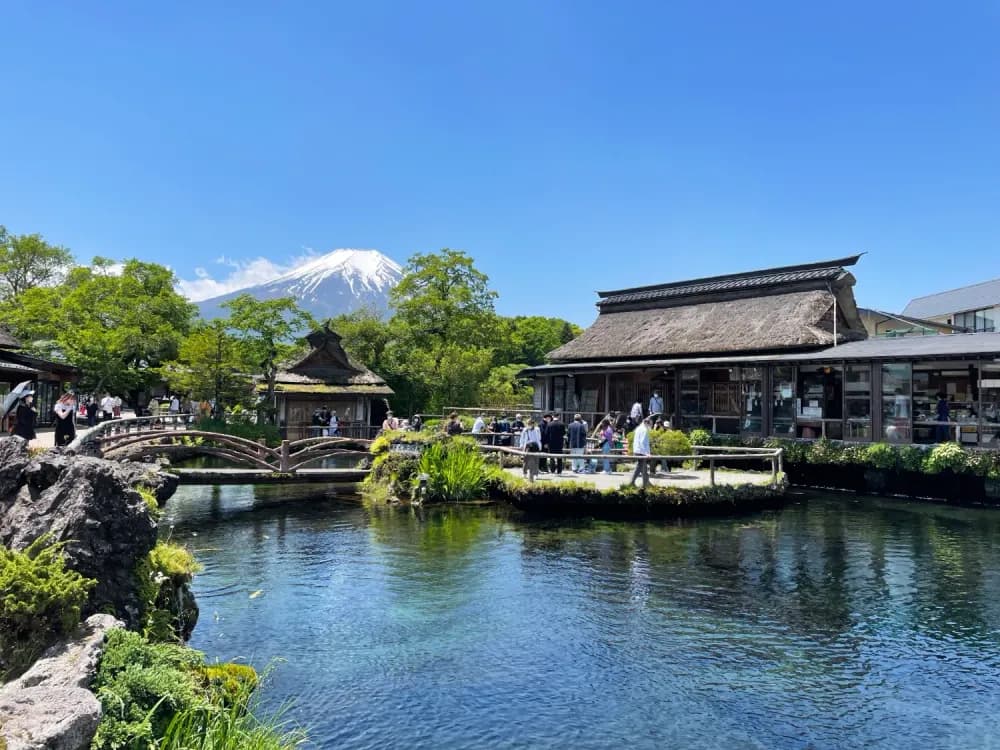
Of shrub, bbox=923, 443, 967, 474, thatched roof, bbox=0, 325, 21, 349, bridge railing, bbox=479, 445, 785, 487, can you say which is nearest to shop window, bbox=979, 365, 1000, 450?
shrub, bbox=923, 443, 967, 474

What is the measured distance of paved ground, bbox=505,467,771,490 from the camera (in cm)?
1925

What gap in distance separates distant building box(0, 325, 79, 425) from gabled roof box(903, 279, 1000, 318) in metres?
52.0

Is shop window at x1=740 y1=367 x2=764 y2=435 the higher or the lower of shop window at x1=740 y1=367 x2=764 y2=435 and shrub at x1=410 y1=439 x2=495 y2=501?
the higher

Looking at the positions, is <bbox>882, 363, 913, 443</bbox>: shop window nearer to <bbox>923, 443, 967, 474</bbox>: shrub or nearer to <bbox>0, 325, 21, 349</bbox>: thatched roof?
<bbox>923, 443, 967, 474</bbox>: shrub

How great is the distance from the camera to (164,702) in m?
5.20

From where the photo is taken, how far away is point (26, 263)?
180 ft

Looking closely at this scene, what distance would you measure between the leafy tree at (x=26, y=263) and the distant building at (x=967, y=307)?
6347 cm

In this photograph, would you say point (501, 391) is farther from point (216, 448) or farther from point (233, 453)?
point (216, 448)

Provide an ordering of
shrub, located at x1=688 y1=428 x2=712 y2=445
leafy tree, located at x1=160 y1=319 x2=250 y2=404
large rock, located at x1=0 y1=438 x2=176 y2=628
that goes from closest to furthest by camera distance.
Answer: large rock, located at x1=0 y1=438 x2=176 y2=628
shrub, located at x1=688 y1=428 x2=712 y2=445
leafy tree, located at x1=160 y1=319 x2=250 y2=404

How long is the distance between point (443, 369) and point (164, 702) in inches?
1486

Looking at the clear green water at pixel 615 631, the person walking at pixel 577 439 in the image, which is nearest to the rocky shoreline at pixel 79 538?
the clear green water at pixel 615 631

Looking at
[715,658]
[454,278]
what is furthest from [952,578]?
[454,278]

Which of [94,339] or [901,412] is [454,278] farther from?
[901,412]

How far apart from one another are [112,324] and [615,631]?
44477 mm
